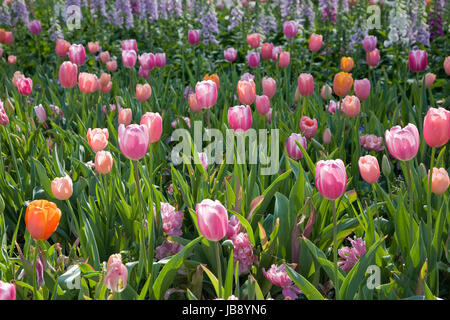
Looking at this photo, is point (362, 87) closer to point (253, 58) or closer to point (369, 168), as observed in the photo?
point (253, 58)

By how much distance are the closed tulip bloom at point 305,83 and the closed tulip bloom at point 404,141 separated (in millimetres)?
1221

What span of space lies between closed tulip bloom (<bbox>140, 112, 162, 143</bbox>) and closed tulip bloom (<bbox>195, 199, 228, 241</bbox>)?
0.65m

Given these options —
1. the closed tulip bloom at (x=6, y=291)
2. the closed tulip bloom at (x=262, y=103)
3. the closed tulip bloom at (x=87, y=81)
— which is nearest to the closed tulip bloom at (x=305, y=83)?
the closed tulip bloom at (x=262, y=103)

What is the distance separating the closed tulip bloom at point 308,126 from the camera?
2.64 meters

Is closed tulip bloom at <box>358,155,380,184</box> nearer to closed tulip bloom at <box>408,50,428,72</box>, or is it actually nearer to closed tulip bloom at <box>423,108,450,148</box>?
closed tulip bloom at <box>423,108,450,148</box>

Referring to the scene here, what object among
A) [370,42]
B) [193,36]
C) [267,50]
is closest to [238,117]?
[267,50]

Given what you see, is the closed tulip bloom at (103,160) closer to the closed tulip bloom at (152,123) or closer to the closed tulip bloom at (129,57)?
the closed tulip bloom at (152,123)

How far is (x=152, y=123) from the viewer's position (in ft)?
6.59

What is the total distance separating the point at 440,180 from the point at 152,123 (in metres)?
0.95

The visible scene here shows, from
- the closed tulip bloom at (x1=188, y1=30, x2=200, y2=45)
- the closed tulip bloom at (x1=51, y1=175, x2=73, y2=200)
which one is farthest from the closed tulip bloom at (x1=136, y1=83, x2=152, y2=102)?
the closed tulip bloom at (x1=51, y1=175, x2=73, y2=200)

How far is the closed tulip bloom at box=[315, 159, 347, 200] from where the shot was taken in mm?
1471

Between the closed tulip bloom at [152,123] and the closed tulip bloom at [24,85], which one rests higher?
the closed tulip bloom at [152,123]

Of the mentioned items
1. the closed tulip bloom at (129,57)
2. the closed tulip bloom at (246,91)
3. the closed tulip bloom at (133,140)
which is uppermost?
the closed tulip bloom at (133,140)
